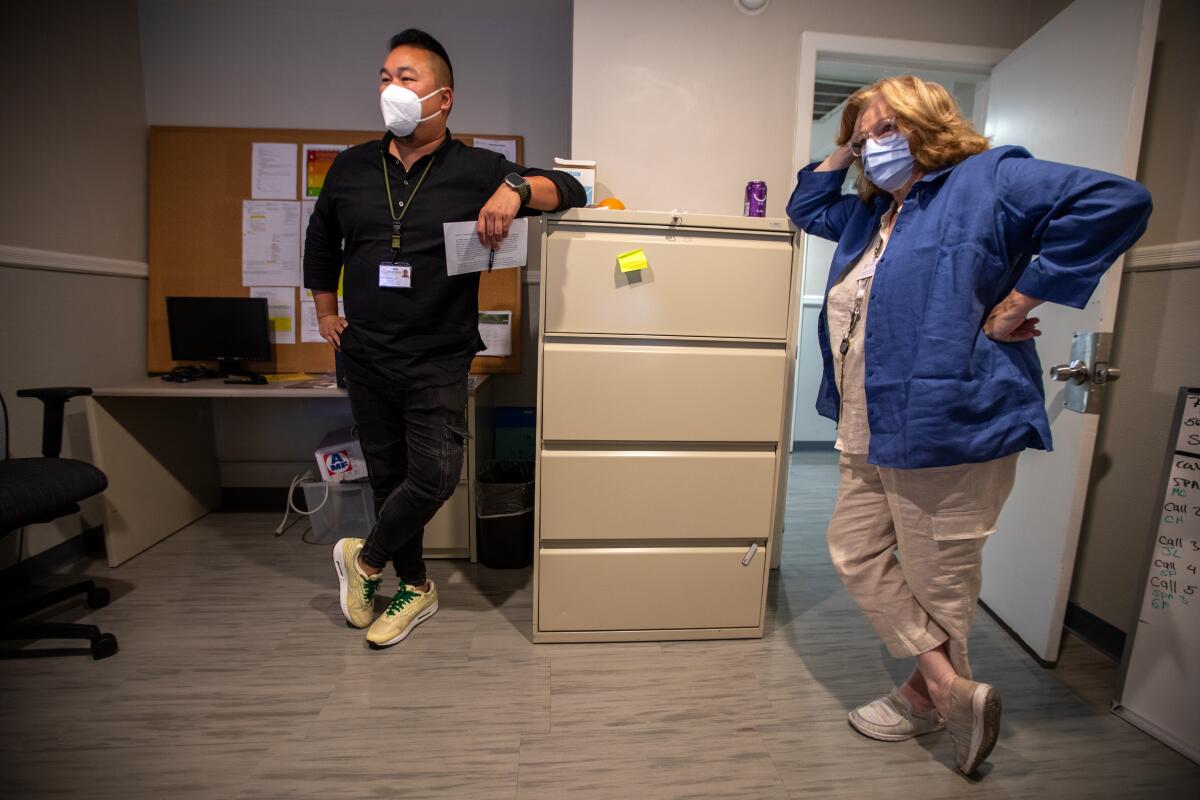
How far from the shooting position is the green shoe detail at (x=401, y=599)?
1.70 meters

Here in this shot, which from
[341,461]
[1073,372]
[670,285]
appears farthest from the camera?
[341,461]

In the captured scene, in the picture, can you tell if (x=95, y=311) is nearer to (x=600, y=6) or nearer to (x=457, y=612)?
(x=457, y=612)

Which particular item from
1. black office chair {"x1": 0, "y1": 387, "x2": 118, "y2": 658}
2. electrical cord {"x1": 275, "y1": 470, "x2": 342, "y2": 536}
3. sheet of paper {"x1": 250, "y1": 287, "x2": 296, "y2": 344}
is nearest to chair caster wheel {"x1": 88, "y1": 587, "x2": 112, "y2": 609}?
black office chair {"x1": 0, "y1": 387, "x2": 118, "y2": 658}

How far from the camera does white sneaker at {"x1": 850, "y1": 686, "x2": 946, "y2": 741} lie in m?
1.33

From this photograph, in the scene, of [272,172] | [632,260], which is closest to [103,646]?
[632,260]

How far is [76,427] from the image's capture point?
2.11 meters

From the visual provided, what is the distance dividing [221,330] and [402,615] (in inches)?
60.8

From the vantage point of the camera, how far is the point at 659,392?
1.56 m

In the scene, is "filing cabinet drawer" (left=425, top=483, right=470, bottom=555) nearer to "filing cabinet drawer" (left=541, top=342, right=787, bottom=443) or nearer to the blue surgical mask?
"filing cabinet drawer" (left=541, top=342, right=787, bottom=443)

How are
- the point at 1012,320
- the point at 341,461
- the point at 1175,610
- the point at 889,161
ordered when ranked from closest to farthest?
the point at 1012,320 → the point at 889,161 → the point at 1175,610 → the point at 341,461

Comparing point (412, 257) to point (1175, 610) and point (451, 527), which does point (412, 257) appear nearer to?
point (451, 527)

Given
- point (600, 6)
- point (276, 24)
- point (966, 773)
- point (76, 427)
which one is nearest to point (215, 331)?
point (76, 427)

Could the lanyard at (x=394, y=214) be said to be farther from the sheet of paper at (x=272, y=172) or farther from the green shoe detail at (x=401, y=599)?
the sheet of paper at (x=272, y=172)

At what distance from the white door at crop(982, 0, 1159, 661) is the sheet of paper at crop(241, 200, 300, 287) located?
280cm
